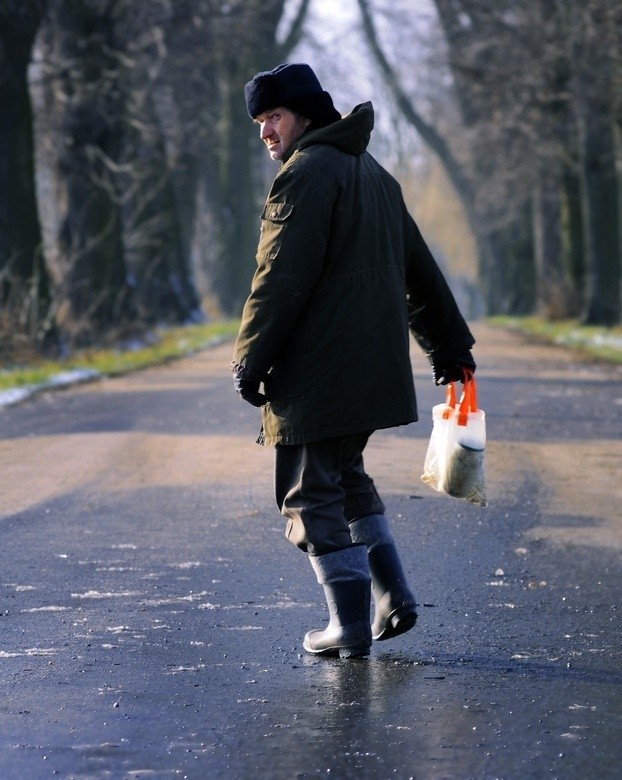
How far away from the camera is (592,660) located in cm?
510

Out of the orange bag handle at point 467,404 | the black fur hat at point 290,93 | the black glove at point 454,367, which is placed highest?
the black fur hat at point 290,93

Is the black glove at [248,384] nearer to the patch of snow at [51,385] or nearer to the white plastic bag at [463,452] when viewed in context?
the white plastic bag at [463,452]

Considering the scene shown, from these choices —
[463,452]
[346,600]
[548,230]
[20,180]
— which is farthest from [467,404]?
[548,230]

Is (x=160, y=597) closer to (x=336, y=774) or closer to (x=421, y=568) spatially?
(x=421, y=568)

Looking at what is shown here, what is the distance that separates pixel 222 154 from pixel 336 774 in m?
A: 42.4

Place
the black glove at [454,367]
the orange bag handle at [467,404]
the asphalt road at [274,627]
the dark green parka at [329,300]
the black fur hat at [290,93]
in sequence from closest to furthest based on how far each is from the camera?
the asphalt road at [274,627]
the dark green parka at [329,300]
the black fur hat at [290,93]
the orange bag handle at [467,404]
the black glove at [454,367]

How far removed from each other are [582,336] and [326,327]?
22845mm

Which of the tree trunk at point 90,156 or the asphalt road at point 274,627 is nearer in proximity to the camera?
the asphalt road at point 274,627

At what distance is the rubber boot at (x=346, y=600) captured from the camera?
512cm

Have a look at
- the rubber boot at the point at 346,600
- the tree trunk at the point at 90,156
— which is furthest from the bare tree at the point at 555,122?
the rubber boot at the point at 346,600

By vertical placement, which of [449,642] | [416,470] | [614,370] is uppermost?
[449,642]

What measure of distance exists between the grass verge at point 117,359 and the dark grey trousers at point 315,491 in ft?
38.8

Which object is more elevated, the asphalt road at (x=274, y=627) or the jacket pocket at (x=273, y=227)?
the jacket pocket at (x=273, y=227)

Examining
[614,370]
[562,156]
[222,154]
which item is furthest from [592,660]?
[222,154]
